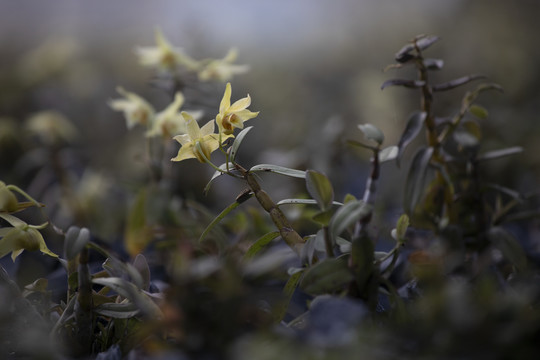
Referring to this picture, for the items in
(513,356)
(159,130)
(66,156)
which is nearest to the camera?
(513,356)

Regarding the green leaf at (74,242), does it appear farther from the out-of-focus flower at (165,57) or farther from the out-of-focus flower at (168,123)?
the out-of-focus flower at (165,57)

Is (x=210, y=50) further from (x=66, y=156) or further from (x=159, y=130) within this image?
(x=159, y=130)

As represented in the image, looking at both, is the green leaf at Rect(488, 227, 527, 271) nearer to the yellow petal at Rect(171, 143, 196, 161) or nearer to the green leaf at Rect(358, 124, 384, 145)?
the green leaf at Rect(358, 124, 384, 145)

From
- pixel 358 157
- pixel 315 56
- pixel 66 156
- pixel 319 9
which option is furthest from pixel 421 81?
pixel 319 9

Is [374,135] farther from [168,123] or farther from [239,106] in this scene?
[168,123]

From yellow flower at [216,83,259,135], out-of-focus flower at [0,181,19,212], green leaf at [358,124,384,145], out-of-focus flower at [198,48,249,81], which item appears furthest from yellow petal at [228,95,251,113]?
out-of-focus flower at [198,48,249,81]

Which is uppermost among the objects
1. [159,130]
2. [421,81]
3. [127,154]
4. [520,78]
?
[421,81]
